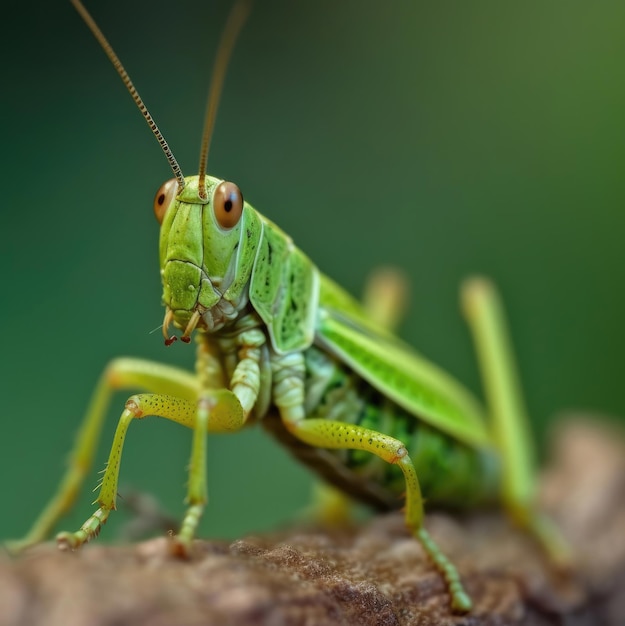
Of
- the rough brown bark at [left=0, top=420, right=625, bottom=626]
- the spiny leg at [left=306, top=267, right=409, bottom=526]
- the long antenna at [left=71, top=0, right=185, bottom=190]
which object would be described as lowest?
the rough brown bark at [left=0, top=420, right=625, bottom=626]

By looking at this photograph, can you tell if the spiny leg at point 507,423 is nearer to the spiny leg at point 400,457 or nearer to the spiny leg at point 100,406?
the spiny leg at point 400,457

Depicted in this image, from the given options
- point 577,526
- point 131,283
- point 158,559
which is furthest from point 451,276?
point 158,559

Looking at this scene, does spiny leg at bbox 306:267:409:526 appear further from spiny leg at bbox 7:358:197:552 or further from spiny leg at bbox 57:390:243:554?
spiny leg at bbox 57:390:243:554

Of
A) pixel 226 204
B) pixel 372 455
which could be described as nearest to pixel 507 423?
pixel 372 455

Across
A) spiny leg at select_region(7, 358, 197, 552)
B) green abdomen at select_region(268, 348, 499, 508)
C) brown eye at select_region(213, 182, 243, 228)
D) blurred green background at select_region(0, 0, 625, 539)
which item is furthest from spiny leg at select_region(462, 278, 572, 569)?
brown eye at select_region(213, 182, 243, 228)

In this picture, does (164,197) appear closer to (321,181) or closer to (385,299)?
(385,299)

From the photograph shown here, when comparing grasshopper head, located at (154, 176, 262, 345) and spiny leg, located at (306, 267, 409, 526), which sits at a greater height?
grasshopper head, located at (154, 176, 262, 345)

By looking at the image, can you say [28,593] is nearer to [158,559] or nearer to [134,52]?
[158,559]
